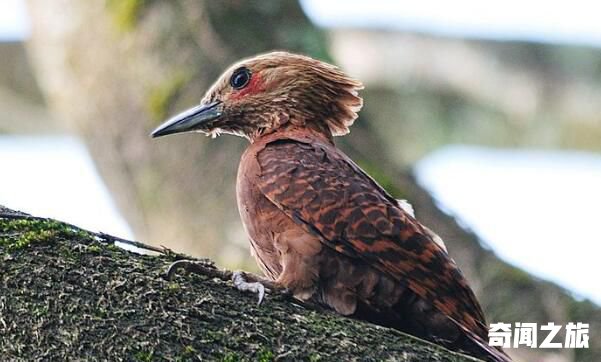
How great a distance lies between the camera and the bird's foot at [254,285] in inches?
131

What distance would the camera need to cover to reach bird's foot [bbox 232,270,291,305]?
3.33 meters

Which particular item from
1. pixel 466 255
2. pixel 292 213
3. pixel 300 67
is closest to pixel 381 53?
pixel 466 255

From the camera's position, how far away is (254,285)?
3424mm

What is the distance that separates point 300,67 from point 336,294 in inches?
62.3

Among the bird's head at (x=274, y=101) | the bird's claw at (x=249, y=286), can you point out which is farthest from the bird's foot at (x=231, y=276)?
the bird's head at (x=274, y=101)

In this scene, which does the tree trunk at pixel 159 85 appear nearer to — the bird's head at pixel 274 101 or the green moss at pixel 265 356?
the bird's head at pixel 274 101

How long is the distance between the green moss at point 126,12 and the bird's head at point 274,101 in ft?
6.73

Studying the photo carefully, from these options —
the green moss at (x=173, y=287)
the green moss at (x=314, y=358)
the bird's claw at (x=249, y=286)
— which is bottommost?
the green moss at (x=314, y=358)

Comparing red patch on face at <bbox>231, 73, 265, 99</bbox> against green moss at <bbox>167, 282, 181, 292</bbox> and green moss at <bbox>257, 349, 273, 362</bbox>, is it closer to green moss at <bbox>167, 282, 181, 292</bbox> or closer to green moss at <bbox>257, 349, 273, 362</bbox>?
green moss at <bbox>167, 282, 181, 292</bbox>

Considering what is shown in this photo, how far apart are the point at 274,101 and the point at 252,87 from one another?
0.14 m

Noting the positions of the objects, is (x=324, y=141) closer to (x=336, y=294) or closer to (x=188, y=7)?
(x=336, y=294)

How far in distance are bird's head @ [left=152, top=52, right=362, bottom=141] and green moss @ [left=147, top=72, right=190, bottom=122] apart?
158 centimetres

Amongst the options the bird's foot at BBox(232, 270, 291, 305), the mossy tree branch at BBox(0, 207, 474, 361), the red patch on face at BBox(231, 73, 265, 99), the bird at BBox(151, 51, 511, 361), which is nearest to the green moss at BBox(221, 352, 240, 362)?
the mossy tree branch at BBox(0, 207, 474, 361)

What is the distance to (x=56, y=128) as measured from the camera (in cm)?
984
